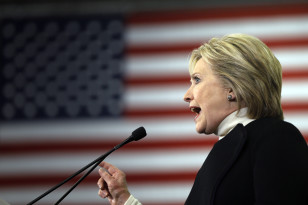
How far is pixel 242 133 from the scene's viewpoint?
124 cm

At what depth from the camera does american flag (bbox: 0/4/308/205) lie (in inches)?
135

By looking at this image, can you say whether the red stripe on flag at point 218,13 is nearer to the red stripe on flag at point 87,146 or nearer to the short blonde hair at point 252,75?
the red stripe on flag at point 87,146

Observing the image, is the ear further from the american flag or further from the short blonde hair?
the american flag

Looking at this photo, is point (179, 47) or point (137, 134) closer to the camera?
point (137, 134)

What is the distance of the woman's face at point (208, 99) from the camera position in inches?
52.0

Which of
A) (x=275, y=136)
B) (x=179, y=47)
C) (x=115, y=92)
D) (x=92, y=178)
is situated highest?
(x=179, y=47)

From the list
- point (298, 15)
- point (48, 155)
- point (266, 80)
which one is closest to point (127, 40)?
point (48, 155)

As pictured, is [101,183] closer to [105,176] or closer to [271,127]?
[105,176]

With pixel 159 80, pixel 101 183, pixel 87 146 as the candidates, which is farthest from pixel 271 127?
pixel 87 146

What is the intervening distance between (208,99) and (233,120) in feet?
0.29

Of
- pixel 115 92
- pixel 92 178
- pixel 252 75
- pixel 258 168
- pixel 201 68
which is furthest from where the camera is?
pixel 115 92

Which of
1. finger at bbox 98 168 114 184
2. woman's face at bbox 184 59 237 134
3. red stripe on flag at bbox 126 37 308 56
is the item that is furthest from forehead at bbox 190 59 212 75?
red stripe on flag at bbox 126 37 308 56

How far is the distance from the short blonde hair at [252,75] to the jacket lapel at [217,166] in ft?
0.25

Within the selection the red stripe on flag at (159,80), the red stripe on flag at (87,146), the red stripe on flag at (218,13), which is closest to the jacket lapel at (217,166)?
the red stripe on flag at (87,146)
